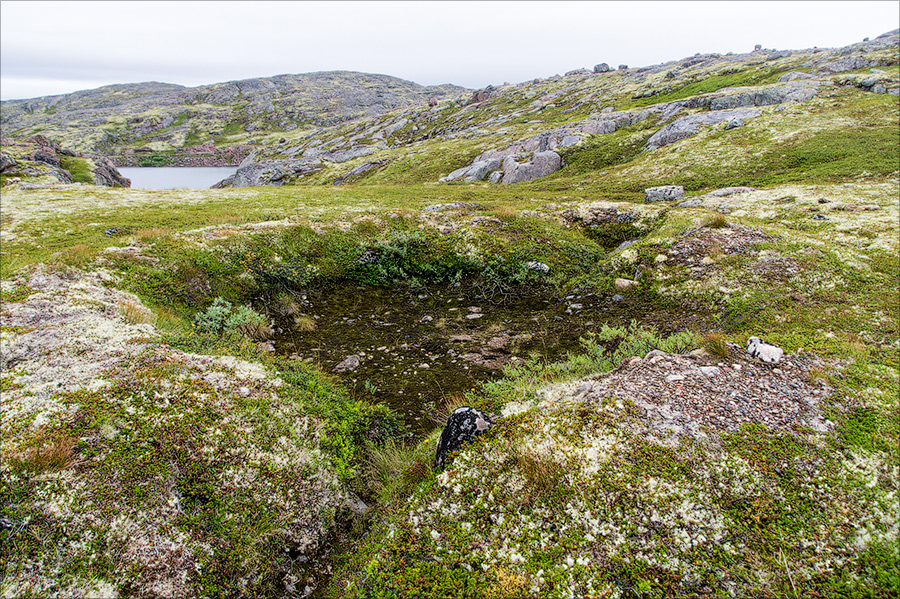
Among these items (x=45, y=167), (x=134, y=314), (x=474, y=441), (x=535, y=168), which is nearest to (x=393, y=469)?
(x=474, y=441)

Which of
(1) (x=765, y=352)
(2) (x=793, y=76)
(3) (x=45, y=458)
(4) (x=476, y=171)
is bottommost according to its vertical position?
Answer: (1) (x=765, y=352)

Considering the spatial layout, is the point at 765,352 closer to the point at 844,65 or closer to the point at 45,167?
the point at 45,167

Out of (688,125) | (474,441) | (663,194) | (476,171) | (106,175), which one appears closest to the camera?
(474,441)

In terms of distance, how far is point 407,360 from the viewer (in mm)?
12344

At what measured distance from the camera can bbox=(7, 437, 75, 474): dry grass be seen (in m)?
5.78

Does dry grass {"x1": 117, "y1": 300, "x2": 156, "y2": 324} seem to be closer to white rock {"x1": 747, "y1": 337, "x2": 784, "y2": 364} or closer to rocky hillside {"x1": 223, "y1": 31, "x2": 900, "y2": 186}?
white rock {"x1": 747, "y1": 337, "x2": 784, "y2": 364}

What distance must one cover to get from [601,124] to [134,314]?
70421 mm

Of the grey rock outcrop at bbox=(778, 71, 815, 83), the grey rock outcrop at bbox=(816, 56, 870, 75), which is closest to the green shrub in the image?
the grey rock outcrop at bbox=(778, 71, 815, 83)

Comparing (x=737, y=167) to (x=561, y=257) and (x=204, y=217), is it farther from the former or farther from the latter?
(x=204, y=217)

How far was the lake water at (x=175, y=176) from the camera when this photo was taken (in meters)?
136

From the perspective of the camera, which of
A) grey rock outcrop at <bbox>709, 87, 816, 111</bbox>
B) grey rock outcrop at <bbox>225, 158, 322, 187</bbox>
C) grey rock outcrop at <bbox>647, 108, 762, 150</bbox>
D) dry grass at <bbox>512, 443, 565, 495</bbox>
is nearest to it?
dry grass at <bbox>512, 443, 565, 495</bbox>

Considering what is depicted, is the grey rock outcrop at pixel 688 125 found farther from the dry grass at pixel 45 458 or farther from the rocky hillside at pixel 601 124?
the dry grass at pixel 45 458

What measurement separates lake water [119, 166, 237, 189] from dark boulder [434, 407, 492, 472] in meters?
152

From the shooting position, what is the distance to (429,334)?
1391 centimetres
